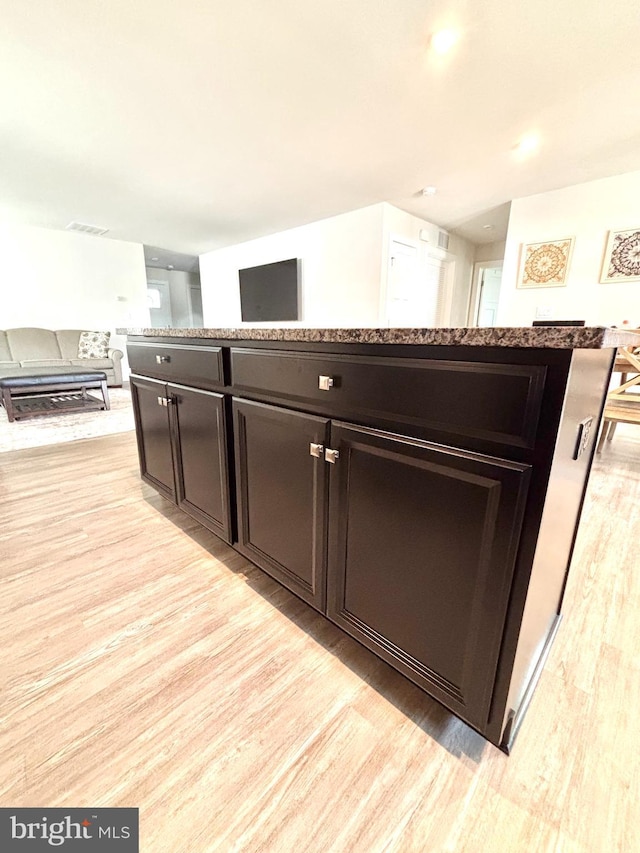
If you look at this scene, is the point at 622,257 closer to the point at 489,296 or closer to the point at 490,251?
the point at 490,251

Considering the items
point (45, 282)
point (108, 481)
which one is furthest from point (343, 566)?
point (45, 282)

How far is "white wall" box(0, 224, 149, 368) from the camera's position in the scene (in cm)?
526

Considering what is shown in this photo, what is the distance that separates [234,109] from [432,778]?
11.6 feet

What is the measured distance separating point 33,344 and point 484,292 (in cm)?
779

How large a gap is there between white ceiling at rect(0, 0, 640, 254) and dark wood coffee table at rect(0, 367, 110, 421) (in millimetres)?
2019

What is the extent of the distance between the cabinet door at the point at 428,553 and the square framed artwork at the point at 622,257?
3884 millimetres

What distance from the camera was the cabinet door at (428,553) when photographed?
62cm

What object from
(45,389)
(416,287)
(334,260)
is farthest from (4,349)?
(416,287)

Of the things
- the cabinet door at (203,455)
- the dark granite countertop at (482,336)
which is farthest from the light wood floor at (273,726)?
the dark granite countertop at (482,336)

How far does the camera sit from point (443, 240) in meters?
5.09

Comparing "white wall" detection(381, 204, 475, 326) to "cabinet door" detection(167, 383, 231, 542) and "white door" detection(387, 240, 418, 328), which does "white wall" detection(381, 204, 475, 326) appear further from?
"cabinet door" detection(167, 383, 231, 542)

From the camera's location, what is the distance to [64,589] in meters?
1.27

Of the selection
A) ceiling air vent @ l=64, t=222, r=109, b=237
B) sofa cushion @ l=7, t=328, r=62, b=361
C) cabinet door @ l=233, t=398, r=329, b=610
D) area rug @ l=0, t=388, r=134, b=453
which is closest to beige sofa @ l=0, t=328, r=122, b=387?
sofa cushion @ l=7, t=328, r=62, b=361

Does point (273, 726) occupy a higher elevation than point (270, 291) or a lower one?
lower
